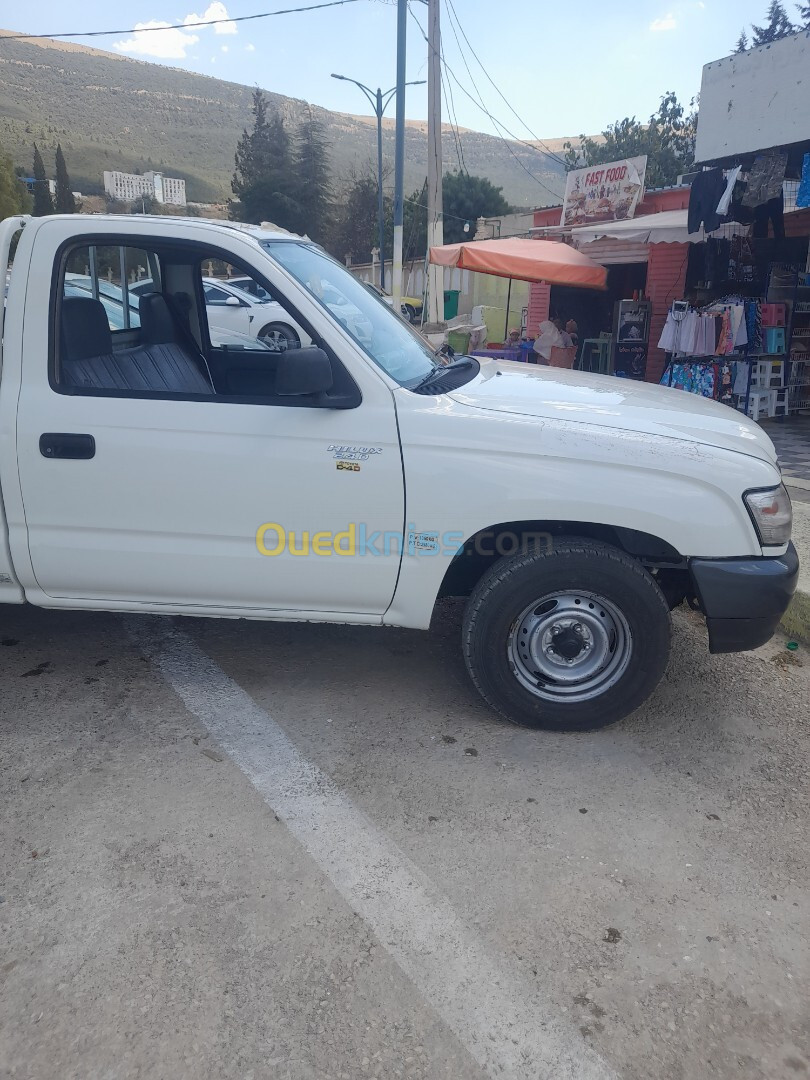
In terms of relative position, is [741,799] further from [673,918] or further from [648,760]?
[673,918]

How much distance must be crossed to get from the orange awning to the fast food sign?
2693mm

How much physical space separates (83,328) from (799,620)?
3.85m

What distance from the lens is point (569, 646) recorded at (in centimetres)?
331

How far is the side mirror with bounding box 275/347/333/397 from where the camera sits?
2.95 meters

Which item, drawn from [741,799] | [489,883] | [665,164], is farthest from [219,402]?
[665,164]

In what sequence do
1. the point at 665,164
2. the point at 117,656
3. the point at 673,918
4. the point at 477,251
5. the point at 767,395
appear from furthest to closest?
the point at 665,164 → the point at 477,251 → the point at 767,395 → the point at 117,656 → the point at 673,918

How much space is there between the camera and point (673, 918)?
241cm

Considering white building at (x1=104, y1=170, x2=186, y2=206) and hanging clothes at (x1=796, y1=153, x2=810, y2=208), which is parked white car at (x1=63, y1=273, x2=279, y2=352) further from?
white building at (x1=104, y1=170, x2=186, y2=206)

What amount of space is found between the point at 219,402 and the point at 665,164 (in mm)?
53052

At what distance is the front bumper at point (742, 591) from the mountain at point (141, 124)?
264 feet

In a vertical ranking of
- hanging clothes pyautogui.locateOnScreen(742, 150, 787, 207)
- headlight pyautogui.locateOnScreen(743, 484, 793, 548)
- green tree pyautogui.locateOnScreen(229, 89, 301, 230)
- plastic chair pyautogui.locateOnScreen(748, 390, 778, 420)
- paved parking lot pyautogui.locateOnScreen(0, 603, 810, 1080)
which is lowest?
paved parking lot pyautogui.locateOnScreen(0, 603, 810, 1080)

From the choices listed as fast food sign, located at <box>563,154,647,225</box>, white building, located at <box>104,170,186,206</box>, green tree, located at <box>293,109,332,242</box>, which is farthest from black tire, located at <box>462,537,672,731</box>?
white building, located at <box>104,170,186,206</box>

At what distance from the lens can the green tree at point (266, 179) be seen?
214 ft

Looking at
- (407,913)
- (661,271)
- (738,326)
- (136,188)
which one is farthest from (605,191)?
(136,188)
